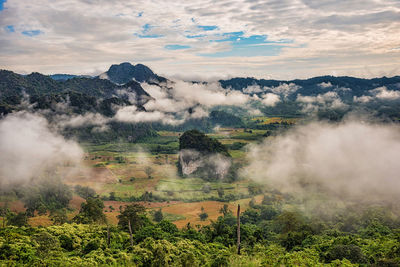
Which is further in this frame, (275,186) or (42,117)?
(42,117)

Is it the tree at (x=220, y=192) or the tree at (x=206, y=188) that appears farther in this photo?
the tree at (x=206, y=188)

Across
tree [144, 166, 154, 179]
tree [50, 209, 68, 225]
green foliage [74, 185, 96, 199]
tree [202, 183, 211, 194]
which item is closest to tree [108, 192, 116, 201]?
green foliage [74, 185, 96, 199]

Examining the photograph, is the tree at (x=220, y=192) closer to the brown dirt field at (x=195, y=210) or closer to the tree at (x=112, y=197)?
the brown dirt field at (x=195, y=210)

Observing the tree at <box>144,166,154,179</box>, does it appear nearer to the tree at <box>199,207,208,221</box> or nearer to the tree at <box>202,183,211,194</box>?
the tree at <box>202,183,211,194</box>

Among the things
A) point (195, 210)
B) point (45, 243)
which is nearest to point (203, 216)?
point (195, 210)

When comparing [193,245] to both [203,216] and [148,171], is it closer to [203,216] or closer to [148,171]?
[203,216]

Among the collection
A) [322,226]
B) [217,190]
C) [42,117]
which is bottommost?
[217,190]

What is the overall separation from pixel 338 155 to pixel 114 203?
3209 inches

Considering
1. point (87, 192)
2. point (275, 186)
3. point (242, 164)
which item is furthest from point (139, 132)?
point (275, 186)

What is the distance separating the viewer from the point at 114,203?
76.4 meters

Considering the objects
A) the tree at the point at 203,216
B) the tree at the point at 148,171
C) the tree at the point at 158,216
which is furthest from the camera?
the tree at the point at 148,171

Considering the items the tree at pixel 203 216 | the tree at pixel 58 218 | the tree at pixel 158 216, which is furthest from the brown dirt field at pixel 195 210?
the tree at pixel 58 218

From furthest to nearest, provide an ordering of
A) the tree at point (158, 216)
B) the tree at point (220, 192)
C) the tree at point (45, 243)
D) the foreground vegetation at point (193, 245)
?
the tree at point (220, 192), the tree at point (158, 216), the tree at point (45, 243), the foreground vegetation at point (193, 245)

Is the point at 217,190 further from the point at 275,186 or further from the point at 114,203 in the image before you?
the point at 114,203
